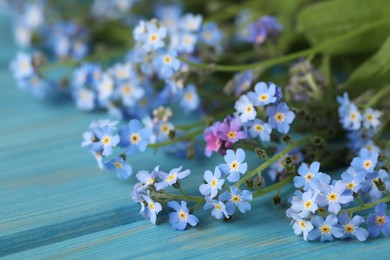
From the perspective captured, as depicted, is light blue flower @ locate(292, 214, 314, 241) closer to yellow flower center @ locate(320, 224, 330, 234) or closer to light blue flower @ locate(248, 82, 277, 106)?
yellow flower center @ locate(320, 224, 330, 234)

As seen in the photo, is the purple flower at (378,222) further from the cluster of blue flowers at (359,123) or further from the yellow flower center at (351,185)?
the cluster of blue flowers at (359,123)

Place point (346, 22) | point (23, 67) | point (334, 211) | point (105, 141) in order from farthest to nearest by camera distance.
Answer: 1. point (23, 67)
2. point (346, 22)
3. point (105, 141)
4. point (334, 211)

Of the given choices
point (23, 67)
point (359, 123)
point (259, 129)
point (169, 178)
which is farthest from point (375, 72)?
point (23, 67)

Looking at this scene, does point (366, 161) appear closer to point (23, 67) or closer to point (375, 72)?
point (375, 72)

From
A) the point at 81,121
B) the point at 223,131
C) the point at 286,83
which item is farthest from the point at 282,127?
the point at 81,121

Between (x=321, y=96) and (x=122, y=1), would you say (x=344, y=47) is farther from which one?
(x=122, y=1)

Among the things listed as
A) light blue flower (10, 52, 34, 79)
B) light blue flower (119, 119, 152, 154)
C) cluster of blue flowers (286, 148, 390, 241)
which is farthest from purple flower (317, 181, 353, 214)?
light blue flower (10, 52, 34, 79)
